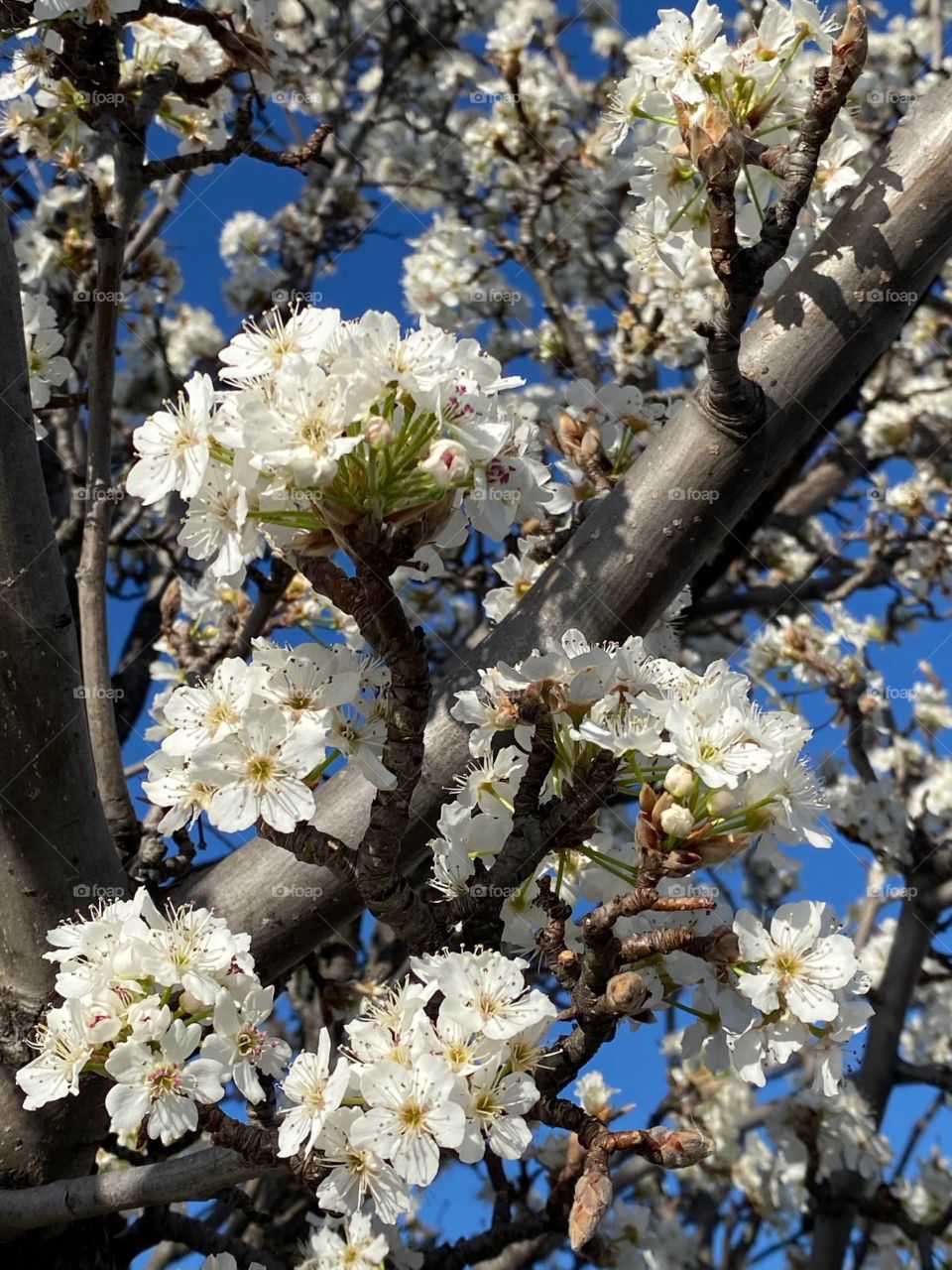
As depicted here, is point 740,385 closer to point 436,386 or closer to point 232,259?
point 436,386

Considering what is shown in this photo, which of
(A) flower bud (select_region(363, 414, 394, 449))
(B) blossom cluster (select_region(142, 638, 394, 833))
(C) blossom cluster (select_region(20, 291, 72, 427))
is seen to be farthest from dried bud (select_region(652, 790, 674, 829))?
(C) blossom cluster (select_region(20, 291, 72, 427))

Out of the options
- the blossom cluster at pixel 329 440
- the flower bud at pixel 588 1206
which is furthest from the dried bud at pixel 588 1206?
the blossom cluster at pixel 329 440

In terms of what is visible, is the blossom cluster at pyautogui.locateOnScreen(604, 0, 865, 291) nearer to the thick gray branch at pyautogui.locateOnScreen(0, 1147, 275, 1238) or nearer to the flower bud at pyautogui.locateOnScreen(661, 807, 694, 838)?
the flower bud at pyautogui.locateOnScreen(661, 807, 694, 838)

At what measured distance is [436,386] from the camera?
3.90 ft

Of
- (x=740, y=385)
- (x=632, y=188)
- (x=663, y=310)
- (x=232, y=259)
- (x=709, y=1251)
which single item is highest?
(x=232, y=259)

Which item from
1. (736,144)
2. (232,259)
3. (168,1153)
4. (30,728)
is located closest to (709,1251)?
(168,1153)

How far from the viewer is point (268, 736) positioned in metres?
1.33

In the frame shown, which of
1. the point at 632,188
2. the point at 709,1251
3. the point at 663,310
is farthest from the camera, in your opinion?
the point at 709,1251

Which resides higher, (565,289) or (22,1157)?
(565,289)

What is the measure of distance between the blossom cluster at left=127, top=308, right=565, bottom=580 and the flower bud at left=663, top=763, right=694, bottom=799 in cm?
39

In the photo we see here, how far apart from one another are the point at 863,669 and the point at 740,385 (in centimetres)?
274

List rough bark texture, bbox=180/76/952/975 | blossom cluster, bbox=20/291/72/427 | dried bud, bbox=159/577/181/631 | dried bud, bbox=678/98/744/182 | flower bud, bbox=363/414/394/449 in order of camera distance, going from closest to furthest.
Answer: flower bud, bbox=363/414/394/449, dried bud, bbox=678/98/744/182, rough bark texture, bbox=180/76/952/975, blossom cluster, bbox=20/291/72/427, dried bud, bbox=159/577/181/631

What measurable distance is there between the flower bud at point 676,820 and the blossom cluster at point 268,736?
35 cm

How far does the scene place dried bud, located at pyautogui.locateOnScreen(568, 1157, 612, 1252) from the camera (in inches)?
48.2
